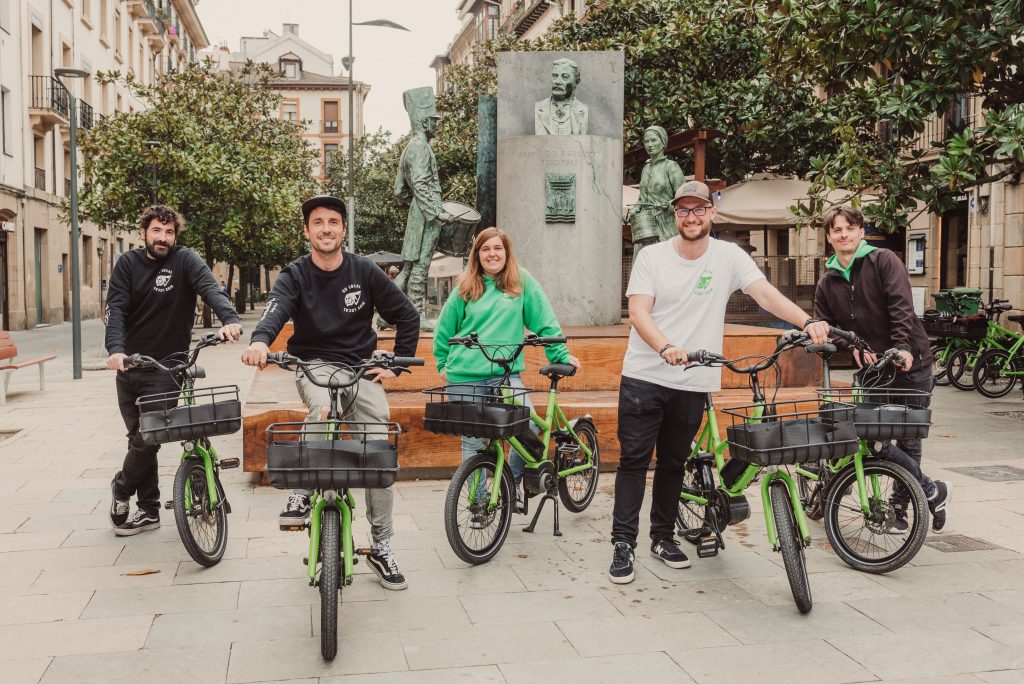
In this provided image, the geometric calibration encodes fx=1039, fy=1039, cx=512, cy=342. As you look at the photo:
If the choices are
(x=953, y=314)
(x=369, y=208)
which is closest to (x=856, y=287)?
(x=953, y=314)

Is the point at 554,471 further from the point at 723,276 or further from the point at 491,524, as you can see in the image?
the point at 723,276

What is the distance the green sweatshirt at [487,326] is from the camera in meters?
5.78

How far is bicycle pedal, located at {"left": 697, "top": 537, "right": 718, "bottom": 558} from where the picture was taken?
5.04 meters

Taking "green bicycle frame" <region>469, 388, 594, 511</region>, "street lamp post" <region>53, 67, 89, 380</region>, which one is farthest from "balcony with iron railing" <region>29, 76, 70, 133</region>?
"green bicycle frame" <region>469, 388, 594, 511</region>

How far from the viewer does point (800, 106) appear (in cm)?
2230

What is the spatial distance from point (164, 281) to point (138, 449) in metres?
0.92

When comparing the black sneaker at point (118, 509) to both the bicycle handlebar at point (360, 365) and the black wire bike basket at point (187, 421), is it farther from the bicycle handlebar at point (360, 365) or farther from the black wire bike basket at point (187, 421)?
the bicycle handlebar at point (360, 365)

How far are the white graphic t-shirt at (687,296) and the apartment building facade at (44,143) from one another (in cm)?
2516

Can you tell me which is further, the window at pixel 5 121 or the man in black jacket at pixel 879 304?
the window at pixel 5 121

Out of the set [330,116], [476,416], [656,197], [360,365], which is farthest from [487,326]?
[330,116]

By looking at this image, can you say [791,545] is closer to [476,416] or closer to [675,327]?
[675,327]

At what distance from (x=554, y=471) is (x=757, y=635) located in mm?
1898

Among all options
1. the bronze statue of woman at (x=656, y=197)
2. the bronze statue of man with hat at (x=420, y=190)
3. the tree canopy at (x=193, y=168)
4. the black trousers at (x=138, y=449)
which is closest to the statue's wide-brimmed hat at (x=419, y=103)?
the bronze statue of man with hat at (x=420, y=190)

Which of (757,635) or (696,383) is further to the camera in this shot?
(696,383)
